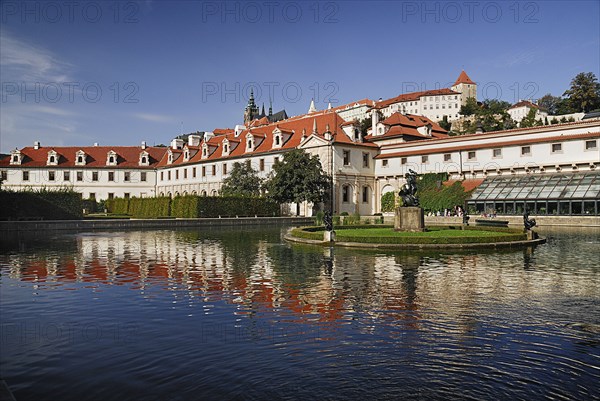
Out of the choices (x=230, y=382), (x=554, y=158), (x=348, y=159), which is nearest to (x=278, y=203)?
(x=348, y=159)

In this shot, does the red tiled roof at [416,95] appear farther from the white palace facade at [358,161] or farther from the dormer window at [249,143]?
the dormer window at [249,143]

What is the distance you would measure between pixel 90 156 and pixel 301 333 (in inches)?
3619

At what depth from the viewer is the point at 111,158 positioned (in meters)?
91.6

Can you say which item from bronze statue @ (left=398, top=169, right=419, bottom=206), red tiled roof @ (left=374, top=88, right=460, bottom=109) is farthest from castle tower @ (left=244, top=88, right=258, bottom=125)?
bronze statue @ (left=398, top=169, right=419, bottom=206)

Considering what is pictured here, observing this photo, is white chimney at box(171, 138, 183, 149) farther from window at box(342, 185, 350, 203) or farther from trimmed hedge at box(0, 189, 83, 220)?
trimmed hedge at box(0, 189, 83, 220)

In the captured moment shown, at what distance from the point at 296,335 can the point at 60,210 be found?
45320mm

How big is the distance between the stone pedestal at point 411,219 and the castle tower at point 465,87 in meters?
134

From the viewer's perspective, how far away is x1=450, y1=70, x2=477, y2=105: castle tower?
507ft

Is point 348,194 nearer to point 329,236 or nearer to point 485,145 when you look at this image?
point 485,145

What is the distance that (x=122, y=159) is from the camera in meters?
93.5

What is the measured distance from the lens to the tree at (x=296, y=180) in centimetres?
5984

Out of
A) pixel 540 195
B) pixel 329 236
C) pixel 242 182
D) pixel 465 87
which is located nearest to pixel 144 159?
pixel 242 182

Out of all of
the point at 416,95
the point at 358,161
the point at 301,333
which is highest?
the point at 416,95

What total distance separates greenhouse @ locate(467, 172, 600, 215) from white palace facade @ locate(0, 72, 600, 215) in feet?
0.35
